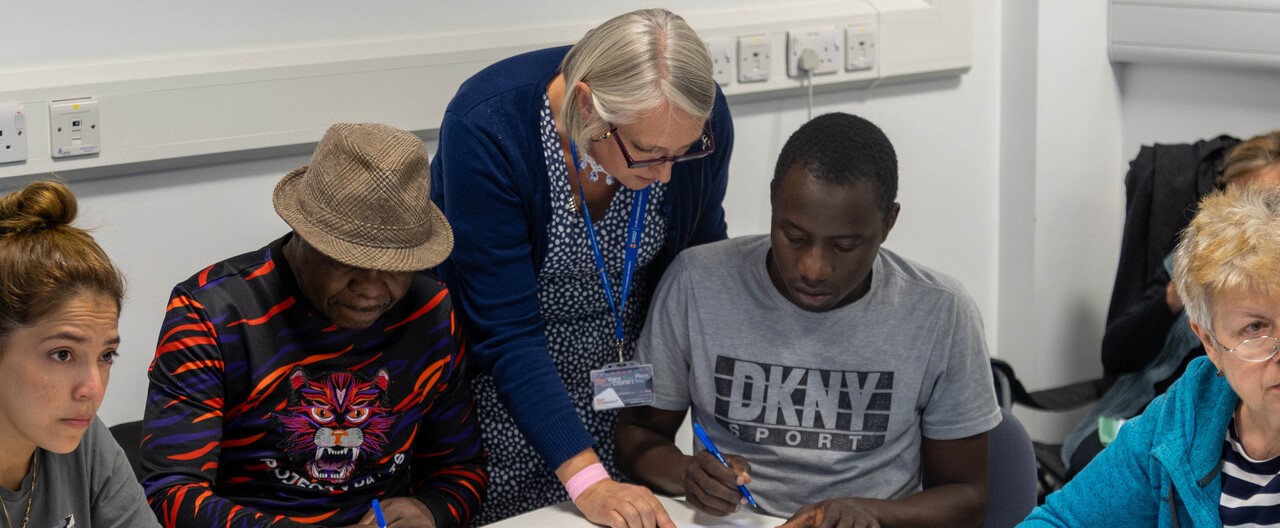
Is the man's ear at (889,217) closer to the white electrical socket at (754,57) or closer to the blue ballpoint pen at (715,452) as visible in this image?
the blue ballpoint pen at (715,452)

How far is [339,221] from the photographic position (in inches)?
79.6

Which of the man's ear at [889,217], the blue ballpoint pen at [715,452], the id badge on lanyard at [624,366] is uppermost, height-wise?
the man's ear at [889,217]

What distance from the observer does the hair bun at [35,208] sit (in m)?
1.66

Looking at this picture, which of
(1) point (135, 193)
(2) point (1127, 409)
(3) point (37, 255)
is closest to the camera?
(3) point (37, 255)

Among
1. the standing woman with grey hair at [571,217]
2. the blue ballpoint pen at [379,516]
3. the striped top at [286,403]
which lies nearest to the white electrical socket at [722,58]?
the standing woman with grey hair at [571,217]

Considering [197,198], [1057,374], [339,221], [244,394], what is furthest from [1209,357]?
[1057,374]

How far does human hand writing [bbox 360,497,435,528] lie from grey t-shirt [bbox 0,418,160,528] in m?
0.39

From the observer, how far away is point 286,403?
2.11 m

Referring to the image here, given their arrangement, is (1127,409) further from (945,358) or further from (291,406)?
(291,406)

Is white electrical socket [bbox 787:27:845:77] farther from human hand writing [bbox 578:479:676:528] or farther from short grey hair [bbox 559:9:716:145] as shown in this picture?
human hand writing [bbox 578:479:676:528]

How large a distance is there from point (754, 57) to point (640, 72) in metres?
1.21

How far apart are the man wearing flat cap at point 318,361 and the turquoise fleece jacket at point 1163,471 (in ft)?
3.40

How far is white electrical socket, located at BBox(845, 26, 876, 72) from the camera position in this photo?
345 cm

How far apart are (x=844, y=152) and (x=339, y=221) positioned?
829mm
